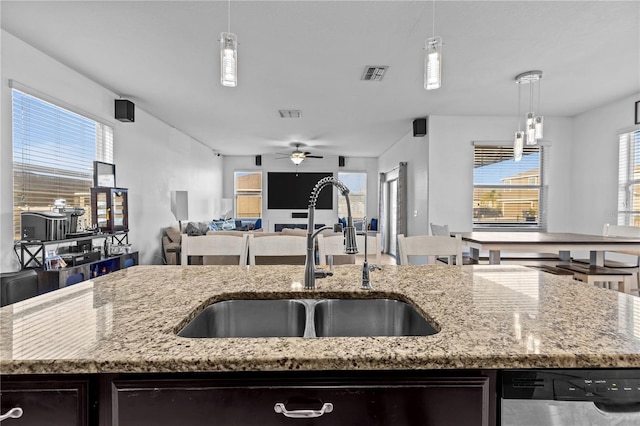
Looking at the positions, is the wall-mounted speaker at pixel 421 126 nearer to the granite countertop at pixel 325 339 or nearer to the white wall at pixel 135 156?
the white wall at pixel 135 156

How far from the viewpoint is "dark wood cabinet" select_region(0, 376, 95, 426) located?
0.65 metres

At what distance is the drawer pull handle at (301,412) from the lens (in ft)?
2.19

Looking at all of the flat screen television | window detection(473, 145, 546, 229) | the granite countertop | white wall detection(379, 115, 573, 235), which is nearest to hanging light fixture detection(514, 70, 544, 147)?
white wall detection(379, 115, 573, 235)

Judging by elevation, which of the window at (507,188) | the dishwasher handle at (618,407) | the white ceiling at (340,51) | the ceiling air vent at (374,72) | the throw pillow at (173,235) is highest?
the white ceiling at (340,51)

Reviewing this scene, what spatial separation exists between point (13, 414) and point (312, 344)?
582 millimetres

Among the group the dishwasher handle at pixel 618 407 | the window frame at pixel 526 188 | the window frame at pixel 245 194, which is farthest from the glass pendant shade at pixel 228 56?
the window frame at pixel 245 194

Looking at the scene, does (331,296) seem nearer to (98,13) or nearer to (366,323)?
(366,323)

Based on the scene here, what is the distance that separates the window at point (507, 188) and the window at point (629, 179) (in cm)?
104

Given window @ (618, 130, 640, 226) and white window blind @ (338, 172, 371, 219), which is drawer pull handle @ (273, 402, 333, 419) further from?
white window blind @ (338, 172, 371, 219)

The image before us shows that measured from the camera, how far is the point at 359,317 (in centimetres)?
116

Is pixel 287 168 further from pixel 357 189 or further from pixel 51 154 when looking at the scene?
pixel 51 154

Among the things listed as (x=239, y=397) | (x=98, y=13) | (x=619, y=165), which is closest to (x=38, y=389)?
(x=239, y=397)

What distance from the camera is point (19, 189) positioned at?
2996mm

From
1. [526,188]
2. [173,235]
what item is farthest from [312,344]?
[526,188]
